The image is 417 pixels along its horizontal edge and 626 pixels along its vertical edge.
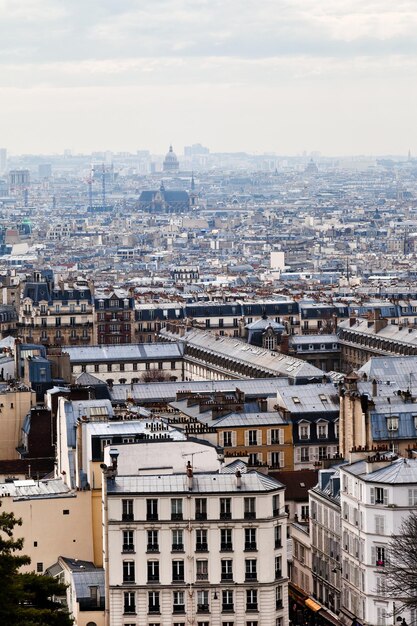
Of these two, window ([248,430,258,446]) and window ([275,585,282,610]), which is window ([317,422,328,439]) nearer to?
window ([248,430,258,446])

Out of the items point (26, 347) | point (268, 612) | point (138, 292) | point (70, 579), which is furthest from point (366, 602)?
point (138, 292)

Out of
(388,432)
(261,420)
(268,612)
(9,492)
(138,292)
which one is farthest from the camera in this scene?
(138,292)

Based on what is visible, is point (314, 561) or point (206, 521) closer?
point (206, 521)

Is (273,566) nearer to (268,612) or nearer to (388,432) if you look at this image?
(268,612)

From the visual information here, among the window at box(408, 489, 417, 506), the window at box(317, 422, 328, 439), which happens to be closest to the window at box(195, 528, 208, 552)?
the window at box(408, 489, 417, 506)

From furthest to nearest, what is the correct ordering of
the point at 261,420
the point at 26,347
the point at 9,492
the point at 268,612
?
the point at 26,347
the point at 261,420
the point at 9,492
the point at 268,612

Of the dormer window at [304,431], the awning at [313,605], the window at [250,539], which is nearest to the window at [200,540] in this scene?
the window at [250,539]
